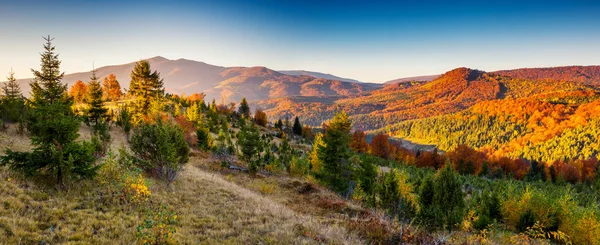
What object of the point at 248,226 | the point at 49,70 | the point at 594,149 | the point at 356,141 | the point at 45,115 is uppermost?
the point at 49,70

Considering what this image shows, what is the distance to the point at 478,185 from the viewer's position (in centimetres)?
5362

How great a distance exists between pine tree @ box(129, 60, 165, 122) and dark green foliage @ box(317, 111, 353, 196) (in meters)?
25.5

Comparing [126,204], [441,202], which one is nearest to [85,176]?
[126,204]

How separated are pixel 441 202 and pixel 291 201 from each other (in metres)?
10.1

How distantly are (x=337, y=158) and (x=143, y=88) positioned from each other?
96.7 ft

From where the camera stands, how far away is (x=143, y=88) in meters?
36.7

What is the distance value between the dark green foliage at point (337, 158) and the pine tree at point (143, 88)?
25.5 m

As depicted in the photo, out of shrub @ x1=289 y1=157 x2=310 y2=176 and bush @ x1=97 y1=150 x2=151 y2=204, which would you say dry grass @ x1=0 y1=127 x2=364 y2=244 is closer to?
bush @ x1=97 y1=150 x2=151 y2=204

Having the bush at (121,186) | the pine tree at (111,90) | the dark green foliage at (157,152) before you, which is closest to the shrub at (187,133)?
the dark green foliage at (157,152)

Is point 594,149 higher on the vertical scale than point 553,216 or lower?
lower

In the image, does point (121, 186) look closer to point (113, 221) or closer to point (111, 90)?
point (113, 221)

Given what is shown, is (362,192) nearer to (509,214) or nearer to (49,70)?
(509,214)

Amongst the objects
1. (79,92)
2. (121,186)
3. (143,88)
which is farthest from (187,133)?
(79,92)

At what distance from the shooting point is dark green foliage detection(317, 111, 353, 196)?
974 inches
